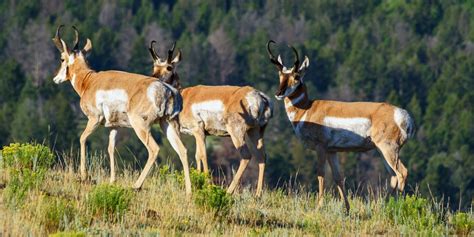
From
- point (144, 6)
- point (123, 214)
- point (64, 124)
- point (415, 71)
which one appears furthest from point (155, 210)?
point (144, 6)

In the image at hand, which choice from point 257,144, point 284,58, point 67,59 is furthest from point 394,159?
point 284,58

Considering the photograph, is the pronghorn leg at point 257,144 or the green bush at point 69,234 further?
the pronghorn leg at point 257,144

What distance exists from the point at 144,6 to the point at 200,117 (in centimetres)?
17176

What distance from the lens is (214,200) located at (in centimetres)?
1510

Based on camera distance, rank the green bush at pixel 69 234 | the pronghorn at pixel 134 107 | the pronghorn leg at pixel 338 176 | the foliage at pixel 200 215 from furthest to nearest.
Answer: the pronghorn leg at pixel 338 176, the pronghorn at pixel 134 107, the foliage at pixel 200 215, the green bush at pixel 69 234

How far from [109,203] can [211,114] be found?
5.26 m

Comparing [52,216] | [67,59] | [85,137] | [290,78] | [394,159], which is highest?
[67,59]

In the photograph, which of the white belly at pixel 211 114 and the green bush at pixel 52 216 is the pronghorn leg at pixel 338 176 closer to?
the white belly at pixel 211 114

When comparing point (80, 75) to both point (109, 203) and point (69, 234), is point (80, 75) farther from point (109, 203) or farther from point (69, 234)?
point (69, 234)

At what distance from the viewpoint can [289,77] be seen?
20203 millimetres

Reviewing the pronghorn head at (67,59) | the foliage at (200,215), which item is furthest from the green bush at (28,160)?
the pronghorn head at (67,59)

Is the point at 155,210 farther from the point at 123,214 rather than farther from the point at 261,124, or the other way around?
the point at 261,124

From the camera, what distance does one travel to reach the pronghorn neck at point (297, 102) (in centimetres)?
1995

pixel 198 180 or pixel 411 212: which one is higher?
pixel 198 180
